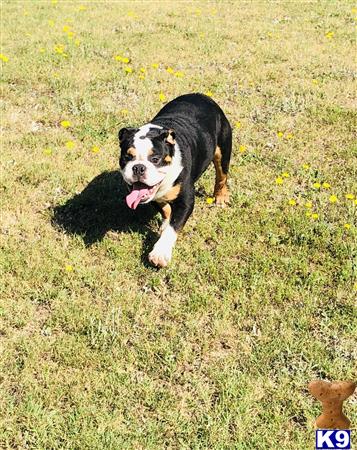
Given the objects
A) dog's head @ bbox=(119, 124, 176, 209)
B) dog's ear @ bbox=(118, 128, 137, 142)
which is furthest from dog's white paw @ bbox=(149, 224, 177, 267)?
dog's ear @ bbox=(118, 128, 137, 142)

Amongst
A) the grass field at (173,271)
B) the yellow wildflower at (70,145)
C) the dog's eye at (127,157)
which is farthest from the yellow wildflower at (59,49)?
the dog's eye at (127,157)

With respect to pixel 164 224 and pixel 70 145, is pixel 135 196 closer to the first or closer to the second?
pixel 164 224

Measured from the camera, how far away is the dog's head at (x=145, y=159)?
4820mm

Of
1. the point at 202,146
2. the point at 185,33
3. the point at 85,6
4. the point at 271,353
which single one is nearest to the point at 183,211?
the point at 202,146

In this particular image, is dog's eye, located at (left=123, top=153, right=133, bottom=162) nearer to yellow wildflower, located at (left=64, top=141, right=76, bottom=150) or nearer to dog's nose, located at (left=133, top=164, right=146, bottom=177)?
dog's nose, located at (left=133, top=164, right=146, bottom=177)

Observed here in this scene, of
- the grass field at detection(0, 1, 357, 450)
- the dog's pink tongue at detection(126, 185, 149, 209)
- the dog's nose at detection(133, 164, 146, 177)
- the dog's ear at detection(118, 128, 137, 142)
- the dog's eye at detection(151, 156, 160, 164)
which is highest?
the dog's ear at detection(118, 128, 137, 142)

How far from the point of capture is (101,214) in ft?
20.4

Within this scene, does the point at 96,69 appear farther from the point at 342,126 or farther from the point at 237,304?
the point at 237,304

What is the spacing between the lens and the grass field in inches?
154

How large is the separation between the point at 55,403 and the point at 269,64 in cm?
901

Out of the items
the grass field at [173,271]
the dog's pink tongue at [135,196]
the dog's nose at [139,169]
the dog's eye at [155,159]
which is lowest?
the grass field at [173,271]

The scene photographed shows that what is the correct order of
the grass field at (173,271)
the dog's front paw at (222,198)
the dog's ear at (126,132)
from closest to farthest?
the grass field at (173,271) → the dog's ear at (126,132) → the dog's front paw at (222,198)

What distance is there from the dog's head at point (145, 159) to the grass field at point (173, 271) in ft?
2.91

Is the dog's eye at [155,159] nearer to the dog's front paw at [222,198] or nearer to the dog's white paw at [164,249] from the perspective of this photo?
the dog's white paw at [164,249]
